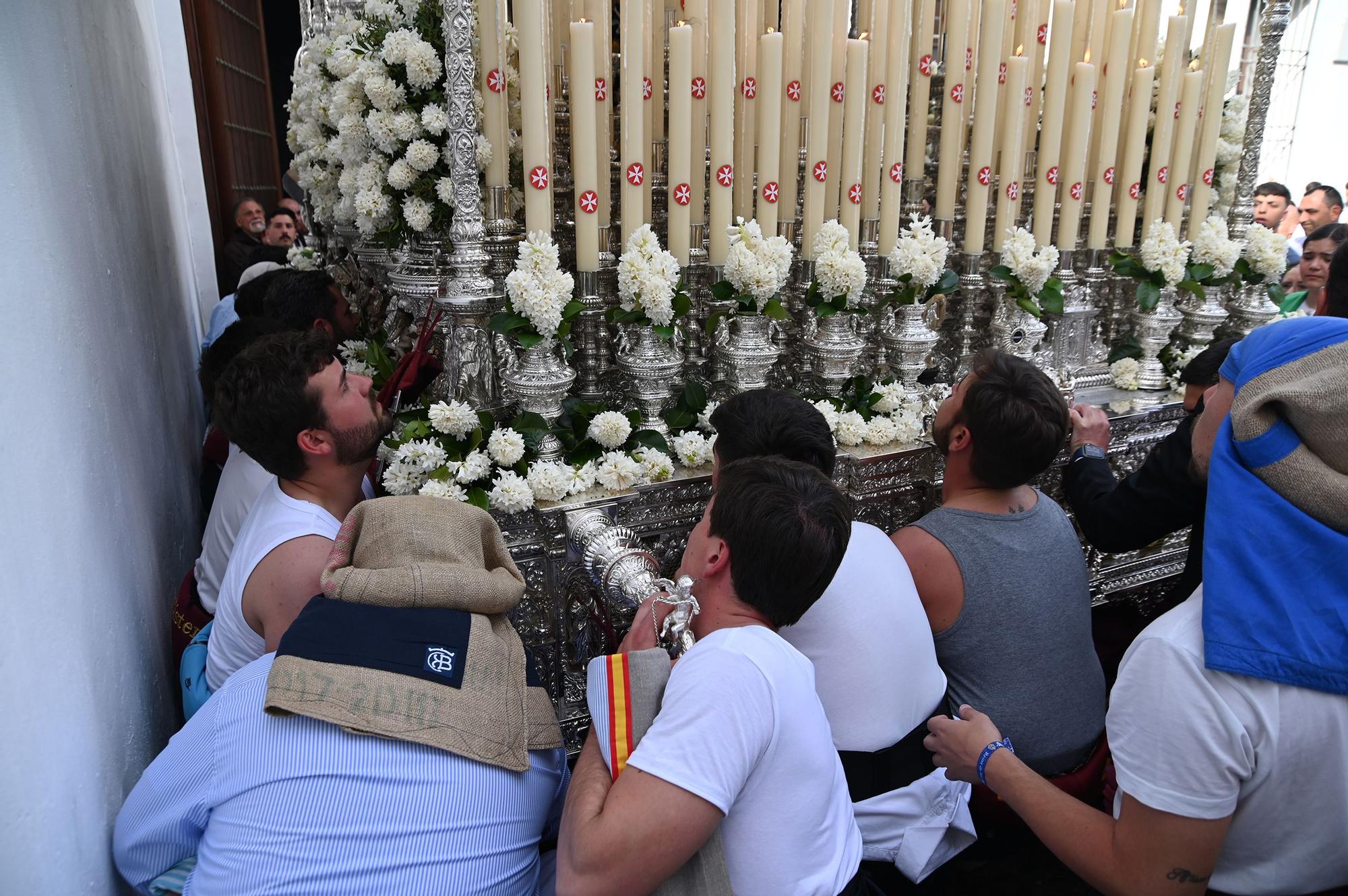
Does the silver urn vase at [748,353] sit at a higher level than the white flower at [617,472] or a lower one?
higher

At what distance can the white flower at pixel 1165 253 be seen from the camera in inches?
112

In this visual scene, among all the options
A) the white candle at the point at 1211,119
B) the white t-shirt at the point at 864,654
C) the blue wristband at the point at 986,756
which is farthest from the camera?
the white candle at the point at 1211,119

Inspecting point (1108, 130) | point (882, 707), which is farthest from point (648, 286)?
point (1108, 130)

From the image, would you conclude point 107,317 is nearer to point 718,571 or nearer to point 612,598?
point 612,598

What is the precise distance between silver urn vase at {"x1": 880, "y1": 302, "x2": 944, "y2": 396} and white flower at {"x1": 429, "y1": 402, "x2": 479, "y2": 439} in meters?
1.20

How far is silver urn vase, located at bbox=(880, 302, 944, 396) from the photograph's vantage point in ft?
8.13

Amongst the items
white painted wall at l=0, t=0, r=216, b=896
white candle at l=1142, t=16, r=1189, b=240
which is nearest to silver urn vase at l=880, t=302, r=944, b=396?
white candle at l=1142, t=16, r=1189, b=240

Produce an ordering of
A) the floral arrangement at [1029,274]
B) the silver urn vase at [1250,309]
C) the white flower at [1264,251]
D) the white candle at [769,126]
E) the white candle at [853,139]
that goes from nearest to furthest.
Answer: the white candle at [769,126] < the white candle at [853,139] < the floral arrangement at [1029,274] < the white flower at [1264,251] < the silver urn vase at [1250,309]

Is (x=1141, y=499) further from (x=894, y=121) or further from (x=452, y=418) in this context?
(x=452, y=418)

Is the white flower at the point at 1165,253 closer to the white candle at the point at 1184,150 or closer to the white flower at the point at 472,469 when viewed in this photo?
the white candle at the point at 1184,150

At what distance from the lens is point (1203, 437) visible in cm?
149

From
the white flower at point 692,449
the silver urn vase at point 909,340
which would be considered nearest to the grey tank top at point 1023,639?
the white flower at point 692,449

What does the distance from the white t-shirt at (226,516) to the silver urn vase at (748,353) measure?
1153 millimetres

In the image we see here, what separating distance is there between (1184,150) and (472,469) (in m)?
2.54
